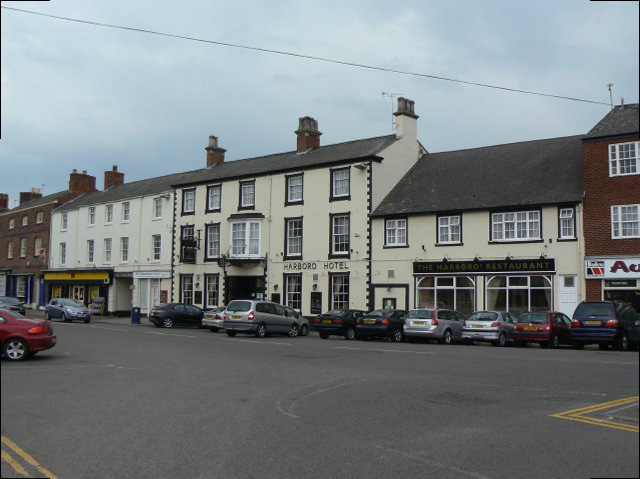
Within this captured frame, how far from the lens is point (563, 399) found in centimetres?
992

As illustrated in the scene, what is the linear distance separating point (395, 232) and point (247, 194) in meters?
12.5

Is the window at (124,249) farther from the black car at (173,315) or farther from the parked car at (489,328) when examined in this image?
the parked car at (489,328)

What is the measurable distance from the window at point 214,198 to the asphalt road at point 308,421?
106 feet

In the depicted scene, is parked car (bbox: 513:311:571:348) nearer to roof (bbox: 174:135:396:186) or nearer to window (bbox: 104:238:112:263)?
roof (bbox: 174:135:396:186)

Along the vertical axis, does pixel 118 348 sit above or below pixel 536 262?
below

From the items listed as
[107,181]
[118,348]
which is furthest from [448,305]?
[107,181]

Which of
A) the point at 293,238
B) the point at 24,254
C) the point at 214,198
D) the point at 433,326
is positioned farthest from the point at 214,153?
the point at 24,254

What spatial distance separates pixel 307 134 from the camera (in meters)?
44.6

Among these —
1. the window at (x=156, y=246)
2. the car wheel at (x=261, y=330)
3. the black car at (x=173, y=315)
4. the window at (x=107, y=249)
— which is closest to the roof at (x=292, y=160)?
the window at (x=156, y=246)

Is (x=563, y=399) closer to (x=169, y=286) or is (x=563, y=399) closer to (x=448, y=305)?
(x=448, y=305)

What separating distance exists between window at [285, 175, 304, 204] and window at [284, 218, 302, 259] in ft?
4.35

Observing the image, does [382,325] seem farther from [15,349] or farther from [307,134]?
[15,349]

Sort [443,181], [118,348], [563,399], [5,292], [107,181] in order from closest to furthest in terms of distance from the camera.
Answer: [5,292] < [563,399] < [118,348] < [443,181] < [107,181]

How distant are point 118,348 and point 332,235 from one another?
23337 millimetres
